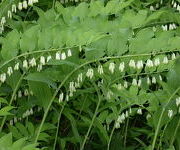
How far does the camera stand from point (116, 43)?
1.87m

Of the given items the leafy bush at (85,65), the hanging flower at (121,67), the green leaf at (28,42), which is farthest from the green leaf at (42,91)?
the hanging flower at (121,67)

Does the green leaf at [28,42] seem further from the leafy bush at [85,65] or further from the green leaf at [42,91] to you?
the green leaf at [42,91]

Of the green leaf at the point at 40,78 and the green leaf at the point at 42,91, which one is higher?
the green leaf at the point at 40,78

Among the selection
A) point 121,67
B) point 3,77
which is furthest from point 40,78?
point 121,67

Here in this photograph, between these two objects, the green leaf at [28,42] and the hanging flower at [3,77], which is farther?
the hanging flower at [3,77]

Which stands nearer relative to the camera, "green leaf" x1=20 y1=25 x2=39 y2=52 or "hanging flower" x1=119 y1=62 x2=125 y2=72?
"green leaf" x1=20 y1=25 x2=39 y2=52

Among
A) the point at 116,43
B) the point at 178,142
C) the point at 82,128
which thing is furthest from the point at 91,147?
the point at 116,43

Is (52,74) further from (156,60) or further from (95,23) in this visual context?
(156,60)

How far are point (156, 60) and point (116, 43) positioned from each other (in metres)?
0.29

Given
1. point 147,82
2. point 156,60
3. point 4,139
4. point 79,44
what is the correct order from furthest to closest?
point 147,82 < point 156,60 < point 79,44 < point 4,139

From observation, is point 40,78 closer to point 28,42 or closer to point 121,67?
point 28,42

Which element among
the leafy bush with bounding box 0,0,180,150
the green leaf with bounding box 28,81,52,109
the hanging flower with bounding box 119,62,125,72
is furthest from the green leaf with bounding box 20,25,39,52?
the hanging flower with bounding box 119,62,125,72

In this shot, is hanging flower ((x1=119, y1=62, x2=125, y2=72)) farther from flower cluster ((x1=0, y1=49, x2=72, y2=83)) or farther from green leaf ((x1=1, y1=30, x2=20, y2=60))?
green leaf ((x1=1, y1=30, x2=20, y2=60))

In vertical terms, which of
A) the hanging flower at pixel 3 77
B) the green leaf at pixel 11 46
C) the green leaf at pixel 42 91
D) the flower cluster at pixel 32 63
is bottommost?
the green leaf at pixel 42 91
